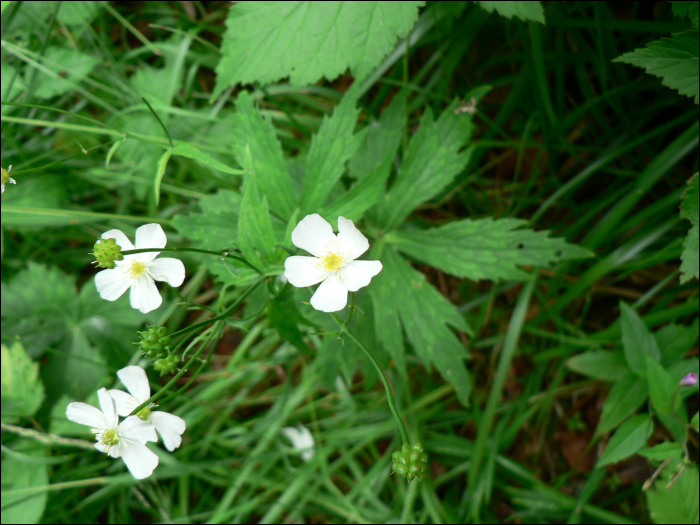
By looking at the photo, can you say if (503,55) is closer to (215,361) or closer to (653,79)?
(653,79)

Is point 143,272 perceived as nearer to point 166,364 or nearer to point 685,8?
point 166,364

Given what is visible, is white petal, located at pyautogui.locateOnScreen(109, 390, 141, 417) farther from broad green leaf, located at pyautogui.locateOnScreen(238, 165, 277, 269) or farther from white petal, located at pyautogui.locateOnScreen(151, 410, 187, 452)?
broad green leaf, located at pyautogui.locateOnScreen(238, 165, 277, 269)

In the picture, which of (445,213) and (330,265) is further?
(445,213)

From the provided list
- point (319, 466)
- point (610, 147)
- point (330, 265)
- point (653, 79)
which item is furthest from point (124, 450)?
point (653, 79)

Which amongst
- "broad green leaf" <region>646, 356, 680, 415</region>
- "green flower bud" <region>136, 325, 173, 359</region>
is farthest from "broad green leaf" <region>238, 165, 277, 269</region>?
"broad green leaf" <region>646, 356, 680, 415</region>

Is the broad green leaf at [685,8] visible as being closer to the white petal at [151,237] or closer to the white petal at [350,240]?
the white petal at [350,240]

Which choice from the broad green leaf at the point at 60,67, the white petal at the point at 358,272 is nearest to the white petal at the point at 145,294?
the white petal at the point at 358,272

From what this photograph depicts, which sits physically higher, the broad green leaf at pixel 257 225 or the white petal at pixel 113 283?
the broad green leaf at pixel 257 225
